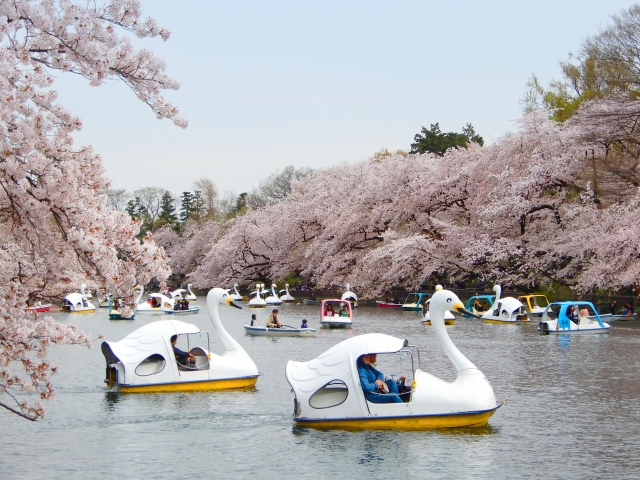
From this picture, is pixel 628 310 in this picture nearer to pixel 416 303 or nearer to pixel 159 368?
pixel 416 303

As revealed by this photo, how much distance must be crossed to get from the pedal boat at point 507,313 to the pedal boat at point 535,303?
241 centimetres

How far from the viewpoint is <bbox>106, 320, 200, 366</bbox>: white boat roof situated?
73.2 feet

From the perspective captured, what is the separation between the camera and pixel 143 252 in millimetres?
11289

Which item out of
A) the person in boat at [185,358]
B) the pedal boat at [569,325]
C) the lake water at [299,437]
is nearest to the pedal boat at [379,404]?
the lake water at [299,437]

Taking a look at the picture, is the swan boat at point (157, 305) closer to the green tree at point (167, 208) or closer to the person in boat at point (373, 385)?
the person in boat at point (373, 385)

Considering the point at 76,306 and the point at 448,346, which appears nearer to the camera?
the point at 448,346

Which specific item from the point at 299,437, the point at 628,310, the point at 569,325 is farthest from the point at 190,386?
the point at 628,310

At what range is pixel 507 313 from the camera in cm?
4631

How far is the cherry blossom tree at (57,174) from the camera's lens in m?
10.0

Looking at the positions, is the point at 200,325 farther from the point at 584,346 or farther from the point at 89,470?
the point at 89,470

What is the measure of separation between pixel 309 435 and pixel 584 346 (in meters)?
20.0

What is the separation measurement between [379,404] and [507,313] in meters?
30.5

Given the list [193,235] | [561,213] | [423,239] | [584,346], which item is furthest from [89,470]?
[193,235]

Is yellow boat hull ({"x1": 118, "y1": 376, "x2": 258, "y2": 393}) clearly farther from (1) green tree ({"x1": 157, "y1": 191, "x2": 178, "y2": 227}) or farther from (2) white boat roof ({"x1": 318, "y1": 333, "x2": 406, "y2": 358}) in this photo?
(1) green tree ({"x1": 157, "y1": 191, "x2": 178, "y2": 227})
